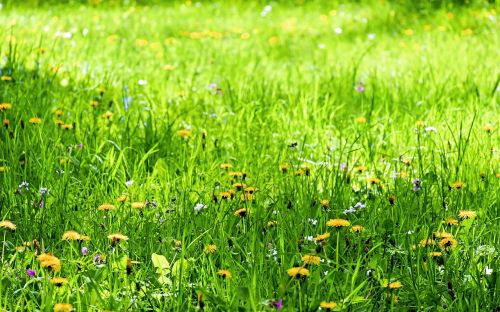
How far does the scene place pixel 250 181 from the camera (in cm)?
281

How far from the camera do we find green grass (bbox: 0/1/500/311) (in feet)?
6.25

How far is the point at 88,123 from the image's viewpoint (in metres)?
3.34

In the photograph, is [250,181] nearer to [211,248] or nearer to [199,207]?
[199,207]

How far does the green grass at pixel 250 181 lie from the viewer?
1.91 metres

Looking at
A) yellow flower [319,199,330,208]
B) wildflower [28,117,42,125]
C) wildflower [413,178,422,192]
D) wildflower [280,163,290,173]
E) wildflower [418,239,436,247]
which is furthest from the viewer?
wildflower [28,117,42,125]

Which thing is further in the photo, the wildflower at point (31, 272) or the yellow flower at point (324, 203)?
the yellow flower at point (324, 203)

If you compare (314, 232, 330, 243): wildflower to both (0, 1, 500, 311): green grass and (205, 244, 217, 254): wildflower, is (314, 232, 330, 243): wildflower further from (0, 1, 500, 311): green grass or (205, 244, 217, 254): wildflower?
(205, 244, 217, 254): wildflower

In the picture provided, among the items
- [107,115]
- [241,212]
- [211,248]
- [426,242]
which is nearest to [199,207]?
[241,212]

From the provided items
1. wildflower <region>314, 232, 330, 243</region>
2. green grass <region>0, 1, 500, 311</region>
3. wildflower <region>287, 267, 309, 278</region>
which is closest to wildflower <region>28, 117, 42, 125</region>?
green grass <region>0, 1, 500, 311</region>

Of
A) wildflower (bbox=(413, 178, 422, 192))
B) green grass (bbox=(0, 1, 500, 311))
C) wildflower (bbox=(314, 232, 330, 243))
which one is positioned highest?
wildflower (bbox=(314, 232, 330, 243))

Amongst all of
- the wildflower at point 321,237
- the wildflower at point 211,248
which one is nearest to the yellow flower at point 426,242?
the wildflower at point 321,237

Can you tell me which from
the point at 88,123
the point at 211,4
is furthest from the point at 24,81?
the point at 211,4

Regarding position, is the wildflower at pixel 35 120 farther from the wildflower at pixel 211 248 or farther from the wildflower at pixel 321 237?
the wildflower at pixel 321 237

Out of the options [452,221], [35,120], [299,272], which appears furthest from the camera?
[35,120]
